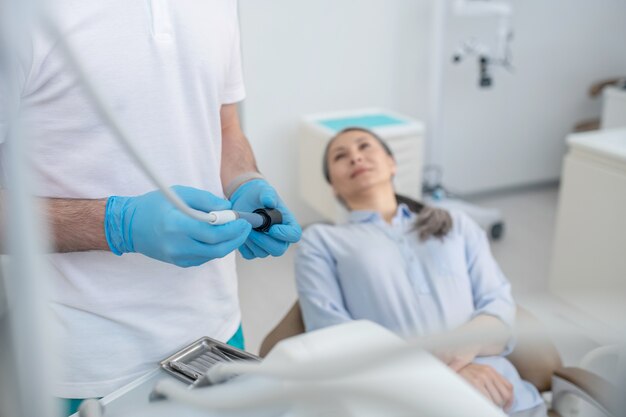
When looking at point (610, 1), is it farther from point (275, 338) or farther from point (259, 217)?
point (259, 217)

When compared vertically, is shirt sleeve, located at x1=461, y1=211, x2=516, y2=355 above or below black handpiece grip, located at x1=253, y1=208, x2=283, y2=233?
below

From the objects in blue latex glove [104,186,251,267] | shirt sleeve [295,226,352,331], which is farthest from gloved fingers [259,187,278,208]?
shirt sleeve [295,226,352,331]

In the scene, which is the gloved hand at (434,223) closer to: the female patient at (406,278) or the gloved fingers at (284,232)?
the female patient at (406,278)

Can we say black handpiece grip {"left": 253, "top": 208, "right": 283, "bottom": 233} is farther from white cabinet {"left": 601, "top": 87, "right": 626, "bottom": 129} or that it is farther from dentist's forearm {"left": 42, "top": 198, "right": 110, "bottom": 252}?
white cabinet {"left": 601, "top": 87, "right": 626, "bottom": 129}

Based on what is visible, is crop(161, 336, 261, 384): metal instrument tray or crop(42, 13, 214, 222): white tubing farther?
crop(161, 336, 261, 384): metal instrument tray

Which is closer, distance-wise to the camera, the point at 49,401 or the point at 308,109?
the point at 49,401

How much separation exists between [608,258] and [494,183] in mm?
1624

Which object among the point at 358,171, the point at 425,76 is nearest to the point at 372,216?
the point at 358,171

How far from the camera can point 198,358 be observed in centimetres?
86

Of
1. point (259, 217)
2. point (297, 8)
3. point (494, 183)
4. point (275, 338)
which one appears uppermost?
point (297, 8)

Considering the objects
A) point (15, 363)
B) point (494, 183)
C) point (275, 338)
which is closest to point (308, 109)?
point (494, 183)

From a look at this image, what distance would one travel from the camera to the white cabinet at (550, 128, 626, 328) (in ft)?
7.00

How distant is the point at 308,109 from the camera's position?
3.14 meters

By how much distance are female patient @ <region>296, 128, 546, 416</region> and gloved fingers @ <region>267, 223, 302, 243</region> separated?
52 cm
